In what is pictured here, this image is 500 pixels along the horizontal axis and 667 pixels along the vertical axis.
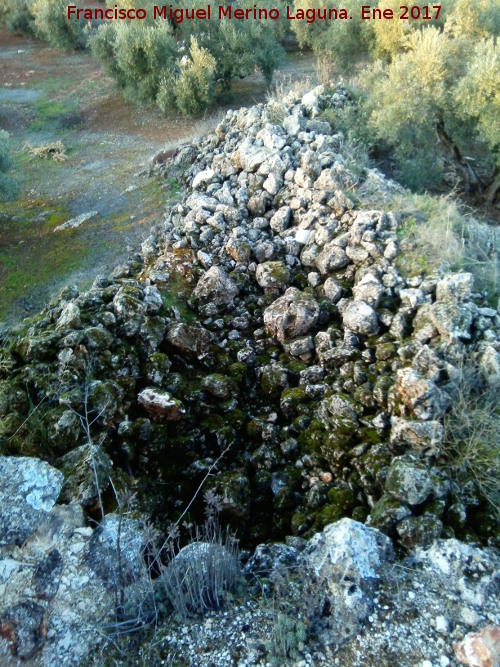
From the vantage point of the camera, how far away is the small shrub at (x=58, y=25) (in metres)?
20.2

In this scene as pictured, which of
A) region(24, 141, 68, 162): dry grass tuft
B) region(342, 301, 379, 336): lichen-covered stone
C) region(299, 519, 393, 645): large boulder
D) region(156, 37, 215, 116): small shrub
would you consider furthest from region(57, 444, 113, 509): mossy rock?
region(156, 37, 215, 116): small shrub

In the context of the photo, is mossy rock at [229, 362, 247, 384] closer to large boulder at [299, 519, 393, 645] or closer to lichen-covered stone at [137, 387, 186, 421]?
lichen-covered stone at [137, 387, 186, 421]

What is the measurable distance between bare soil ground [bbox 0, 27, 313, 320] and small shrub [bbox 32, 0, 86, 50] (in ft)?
3.10

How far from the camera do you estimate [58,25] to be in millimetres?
20438

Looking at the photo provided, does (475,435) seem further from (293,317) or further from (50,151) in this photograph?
(50,151)

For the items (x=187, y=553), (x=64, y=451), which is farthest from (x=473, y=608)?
(x=64, y=451)

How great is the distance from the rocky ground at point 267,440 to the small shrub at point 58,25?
17.7 metres

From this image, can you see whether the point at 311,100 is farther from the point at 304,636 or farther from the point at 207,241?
the point at 304,636

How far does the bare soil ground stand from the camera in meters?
8.61

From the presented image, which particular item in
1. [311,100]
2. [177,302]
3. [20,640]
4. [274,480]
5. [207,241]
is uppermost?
[311,100]

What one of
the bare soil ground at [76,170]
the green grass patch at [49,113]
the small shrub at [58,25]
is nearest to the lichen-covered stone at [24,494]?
the bare soil ground at [76,170]

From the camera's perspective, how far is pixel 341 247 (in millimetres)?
6020

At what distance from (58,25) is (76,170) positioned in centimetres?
1243

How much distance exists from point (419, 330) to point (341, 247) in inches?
63.1
